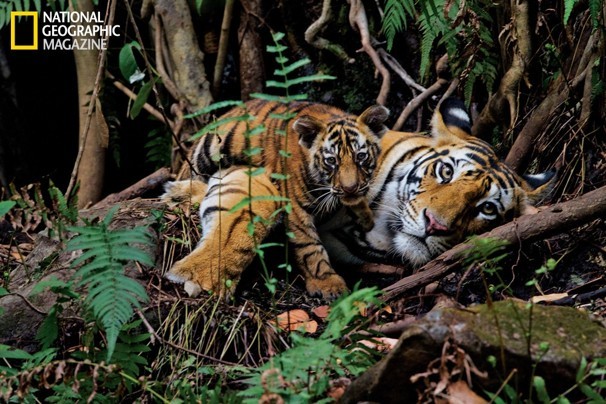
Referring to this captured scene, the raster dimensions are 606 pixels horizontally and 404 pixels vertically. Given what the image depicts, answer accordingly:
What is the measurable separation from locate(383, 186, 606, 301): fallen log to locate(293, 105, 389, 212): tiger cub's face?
705 mm

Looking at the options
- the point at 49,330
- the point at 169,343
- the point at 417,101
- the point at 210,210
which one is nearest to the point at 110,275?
the point at 49,330

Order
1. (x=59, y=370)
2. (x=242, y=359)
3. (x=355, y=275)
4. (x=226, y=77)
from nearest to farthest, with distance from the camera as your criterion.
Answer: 1. (x=59, y=370)
2. (x=242, y=359)
3. (x=355, y=275)
4. (x=226, y=77)

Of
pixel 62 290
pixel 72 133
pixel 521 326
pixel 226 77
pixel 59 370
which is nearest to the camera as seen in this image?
pixel 521 326

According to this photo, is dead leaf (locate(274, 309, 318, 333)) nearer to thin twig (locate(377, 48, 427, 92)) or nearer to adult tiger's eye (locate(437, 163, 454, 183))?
adult tiger's eye (locate(437, 163, 454, 183))

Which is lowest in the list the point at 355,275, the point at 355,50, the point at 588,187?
the point at 355,275

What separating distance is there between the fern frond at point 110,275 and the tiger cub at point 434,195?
185 cm

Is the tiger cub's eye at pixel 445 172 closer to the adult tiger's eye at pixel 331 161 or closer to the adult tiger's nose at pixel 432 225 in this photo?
the adult tiger's nose at pixel 432 225

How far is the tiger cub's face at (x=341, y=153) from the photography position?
14.2ft

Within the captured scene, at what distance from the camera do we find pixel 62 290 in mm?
3154

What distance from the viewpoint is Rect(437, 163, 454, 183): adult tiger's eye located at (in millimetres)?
4426

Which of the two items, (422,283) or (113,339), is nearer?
(113,339)

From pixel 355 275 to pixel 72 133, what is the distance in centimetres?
396

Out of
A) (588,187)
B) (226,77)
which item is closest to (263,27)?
(226,77)

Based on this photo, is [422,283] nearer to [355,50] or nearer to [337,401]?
[337,401]
